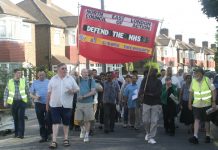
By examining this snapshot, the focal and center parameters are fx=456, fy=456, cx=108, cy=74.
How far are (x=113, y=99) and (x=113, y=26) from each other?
7.16ft

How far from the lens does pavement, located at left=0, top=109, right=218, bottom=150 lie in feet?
33.9

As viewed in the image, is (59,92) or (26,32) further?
(26,32)

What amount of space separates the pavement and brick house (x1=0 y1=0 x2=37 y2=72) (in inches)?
852

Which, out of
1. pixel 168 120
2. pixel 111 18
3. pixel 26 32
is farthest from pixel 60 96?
pixel 26 32

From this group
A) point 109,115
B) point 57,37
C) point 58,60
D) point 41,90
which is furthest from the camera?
point 57,37

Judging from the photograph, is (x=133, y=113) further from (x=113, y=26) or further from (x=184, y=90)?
(x=113, y=26)

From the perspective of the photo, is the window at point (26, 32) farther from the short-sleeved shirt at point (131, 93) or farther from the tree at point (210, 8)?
the short-sleeved shirt at point (131, 93)

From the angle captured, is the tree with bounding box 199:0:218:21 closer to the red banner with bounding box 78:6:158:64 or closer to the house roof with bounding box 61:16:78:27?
the red banner with bounding box 78:6:158:64

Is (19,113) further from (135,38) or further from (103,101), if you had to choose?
(135,38)

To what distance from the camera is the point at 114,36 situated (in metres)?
12.3

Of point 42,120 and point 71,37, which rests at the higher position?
point 71,37

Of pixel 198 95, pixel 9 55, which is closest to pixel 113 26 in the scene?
pixel 198 95

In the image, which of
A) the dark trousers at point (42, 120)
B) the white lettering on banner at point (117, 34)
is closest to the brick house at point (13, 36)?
the white lettering on banner at point (117, 34)

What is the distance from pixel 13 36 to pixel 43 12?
27.1 feet
